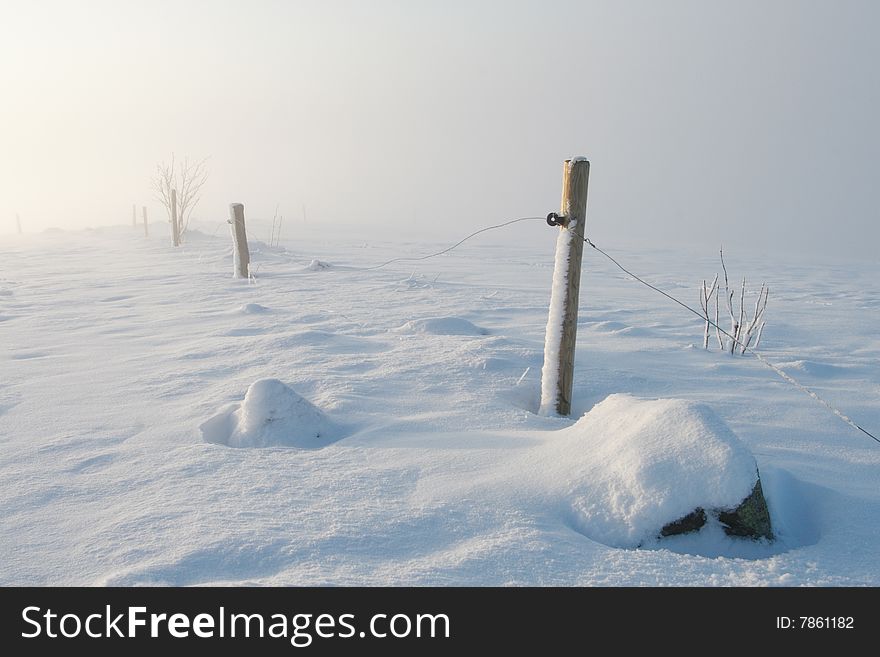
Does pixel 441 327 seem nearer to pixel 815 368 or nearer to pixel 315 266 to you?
pixel 815 368

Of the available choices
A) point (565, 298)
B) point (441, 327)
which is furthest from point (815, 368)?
point (441, 327)

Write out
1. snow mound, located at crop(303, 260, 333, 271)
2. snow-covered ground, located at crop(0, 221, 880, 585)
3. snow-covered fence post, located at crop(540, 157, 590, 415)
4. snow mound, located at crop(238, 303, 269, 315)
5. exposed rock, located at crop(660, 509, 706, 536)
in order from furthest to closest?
snow mound, located at crop(303, 260, 333, 271), snow mound, located at crop(238, 303, 269, 315), snow-covered fence post, located at crop(540, 157, 590, 415), exposed rock, located at crop(660, 509, 706, 536), snow-covered ground, located at crop(0, 221, 880, 585)

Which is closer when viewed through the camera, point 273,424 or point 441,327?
point 273,424

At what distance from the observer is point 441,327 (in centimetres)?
611

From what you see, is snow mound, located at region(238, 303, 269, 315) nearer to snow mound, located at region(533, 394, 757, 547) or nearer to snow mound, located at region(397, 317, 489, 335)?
snow mound, located at region(397, 317, 489, 335)

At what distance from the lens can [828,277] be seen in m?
15.5

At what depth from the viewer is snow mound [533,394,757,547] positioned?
2.32 m

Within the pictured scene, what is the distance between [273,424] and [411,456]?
87 centimetres

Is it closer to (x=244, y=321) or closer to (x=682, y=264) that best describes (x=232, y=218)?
(x=244, y=321)

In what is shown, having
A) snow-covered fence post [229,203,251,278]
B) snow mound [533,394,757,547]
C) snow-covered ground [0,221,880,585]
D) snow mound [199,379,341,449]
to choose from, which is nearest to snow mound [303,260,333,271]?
snow-covered fence post [229,203,251,278]

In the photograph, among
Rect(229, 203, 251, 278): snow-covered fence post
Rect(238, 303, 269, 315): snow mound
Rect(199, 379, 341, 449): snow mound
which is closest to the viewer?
Rect(199, 379, 341, 449): snow mound

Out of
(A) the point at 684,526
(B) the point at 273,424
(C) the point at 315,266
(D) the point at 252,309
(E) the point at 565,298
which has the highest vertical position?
(C) the point at 315,266

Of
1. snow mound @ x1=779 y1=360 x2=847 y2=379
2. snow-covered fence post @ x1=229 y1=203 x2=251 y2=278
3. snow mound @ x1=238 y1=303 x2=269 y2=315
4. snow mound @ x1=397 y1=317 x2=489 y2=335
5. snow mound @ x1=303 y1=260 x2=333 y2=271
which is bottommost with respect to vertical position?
snow mound @ x1=779 y1=360 x2=847 y2=379
